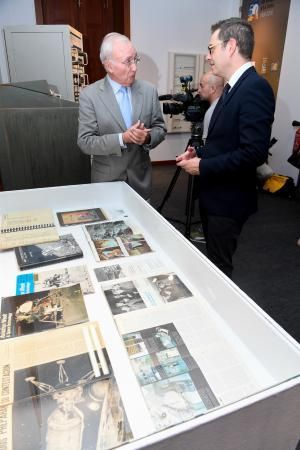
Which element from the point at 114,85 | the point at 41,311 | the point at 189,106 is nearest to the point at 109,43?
the point at 114,85

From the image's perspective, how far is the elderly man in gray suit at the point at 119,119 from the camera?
137cm

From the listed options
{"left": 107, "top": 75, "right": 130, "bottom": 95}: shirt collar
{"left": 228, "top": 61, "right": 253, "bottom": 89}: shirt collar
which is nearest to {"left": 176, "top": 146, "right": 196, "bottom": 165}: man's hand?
{"left": 228, "top": 61, "right": 253, "bottom": 89}: shirt collar

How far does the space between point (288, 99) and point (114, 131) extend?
2879 millimetres

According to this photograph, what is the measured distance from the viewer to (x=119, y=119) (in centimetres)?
146

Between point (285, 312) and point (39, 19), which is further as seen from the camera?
point (39, 19)

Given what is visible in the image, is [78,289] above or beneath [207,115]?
beneath

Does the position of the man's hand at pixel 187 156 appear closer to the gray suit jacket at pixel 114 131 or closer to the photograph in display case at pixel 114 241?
the gray suit jacket at pixel 114 131

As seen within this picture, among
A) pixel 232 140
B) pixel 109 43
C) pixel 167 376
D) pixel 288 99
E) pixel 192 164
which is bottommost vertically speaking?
pixel 167 376

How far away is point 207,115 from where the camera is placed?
6.98 feet

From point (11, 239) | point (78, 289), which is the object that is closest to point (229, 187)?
point (78, 289)

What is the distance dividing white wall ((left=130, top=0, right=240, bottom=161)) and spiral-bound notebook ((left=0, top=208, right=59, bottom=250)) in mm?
3468

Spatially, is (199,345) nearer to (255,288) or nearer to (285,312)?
(285,312)

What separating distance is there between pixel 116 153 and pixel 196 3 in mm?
3799

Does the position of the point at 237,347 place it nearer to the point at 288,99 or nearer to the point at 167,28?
the point at 288,99
